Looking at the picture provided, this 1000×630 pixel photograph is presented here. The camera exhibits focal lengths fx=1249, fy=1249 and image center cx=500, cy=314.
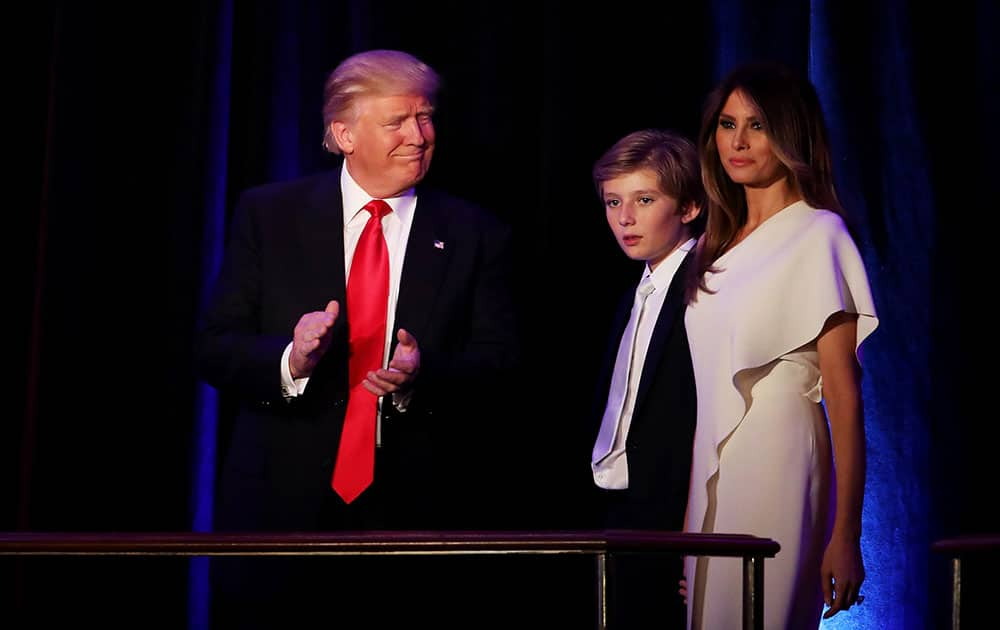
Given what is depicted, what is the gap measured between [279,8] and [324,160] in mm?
451

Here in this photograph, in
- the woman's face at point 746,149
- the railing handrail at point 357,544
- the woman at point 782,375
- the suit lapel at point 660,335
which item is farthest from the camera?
the suit lapel at point 660,335

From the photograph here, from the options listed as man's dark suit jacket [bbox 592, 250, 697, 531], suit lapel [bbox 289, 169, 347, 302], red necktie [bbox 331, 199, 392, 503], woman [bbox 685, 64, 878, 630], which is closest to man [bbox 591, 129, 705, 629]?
man's dark suit jacket [bbox 592, 250, 697, 531]

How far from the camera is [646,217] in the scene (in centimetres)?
296

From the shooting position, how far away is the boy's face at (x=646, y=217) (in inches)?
116

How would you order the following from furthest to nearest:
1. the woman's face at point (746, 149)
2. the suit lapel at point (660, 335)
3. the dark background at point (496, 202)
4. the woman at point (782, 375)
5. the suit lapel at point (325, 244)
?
the dark background at point (496, 202) < the suit lapel at point (325, 244) < the suit lapel at point (660, 335) < the woman's face at point (746, 149) < the woman at point (782, 375)

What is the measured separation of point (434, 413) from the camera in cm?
288

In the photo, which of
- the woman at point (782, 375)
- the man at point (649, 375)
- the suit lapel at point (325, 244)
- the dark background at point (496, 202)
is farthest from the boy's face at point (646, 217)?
the suit lapel at point (325, 244)

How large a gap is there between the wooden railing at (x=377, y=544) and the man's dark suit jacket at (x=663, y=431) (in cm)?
105

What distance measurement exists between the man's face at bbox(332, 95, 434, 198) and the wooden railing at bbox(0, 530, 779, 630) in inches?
57.5

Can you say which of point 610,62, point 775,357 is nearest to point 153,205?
point 610,62

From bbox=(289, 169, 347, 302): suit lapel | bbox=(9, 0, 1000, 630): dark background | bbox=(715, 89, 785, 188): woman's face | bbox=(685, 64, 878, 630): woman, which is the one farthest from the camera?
bbox=(9, 0, 1000, 630): dark background

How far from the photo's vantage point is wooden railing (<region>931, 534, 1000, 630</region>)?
1.65 meters

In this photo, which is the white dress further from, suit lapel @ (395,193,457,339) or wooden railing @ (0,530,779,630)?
wooden railing @ (0,530,779,630)

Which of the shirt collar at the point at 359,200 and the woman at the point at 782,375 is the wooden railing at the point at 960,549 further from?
the shirt collar at the point at 359,200
